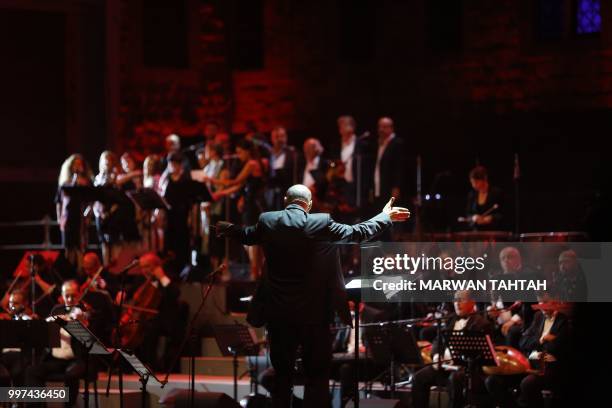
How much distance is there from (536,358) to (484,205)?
3499 mm

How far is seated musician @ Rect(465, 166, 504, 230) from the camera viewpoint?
1155cm

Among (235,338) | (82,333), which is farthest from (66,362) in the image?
(82,333)

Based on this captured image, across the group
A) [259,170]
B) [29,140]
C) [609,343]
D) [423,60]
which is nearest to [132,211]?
[259,170]

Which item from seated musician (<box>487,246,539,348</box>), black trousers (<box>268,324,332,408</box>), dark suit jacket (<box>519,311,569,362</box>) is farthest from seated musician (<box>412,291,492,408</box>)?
black trousers (<box>268,324,332,408</box>)

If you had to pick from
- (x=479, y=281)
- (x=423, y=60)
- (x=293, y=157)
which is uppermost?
(x=423, y=60)

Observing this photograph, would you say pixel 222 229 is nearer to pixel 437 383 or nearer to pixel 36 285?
pixel 437 383

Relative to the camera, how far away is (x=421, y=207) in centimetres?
1321

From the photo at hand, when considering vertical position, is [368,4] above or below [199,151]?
above

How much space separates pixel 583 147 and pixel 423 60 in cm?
367

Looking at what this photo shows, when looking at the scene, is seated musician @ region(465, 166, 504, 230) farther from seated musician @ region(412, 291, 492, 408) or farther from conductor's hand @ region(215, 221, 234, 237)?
conductor's hand @ region(215, 221, 234, 237)

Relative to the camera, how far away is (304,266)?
6.83 meters

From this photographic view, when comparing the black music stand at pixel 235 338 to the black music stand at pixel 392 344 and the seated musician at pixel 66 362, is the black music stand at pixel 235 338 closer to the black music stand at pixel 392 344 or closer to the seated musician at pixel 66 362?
the black music stand at pixel 392 344

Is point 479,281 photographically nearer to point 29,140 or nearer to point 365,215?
point 365,215

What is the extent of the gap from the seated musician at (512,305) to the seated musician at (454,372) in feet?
0.62
